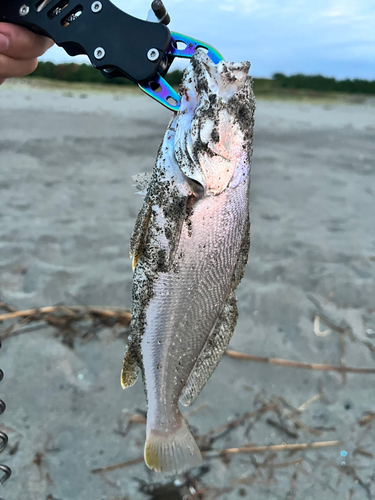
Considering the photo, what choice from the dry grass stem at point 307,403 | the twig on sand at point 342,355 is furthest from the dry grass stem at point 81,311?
the twig on sand at point 342,355

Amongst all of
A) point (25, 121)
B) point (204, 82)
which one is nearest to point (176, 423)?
point (204, 82)

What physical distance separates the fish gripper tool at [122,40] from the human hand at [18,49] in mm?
217

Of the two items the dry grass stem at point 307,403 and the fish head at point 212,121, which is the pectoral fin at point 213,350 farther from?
the dry grass stem at point 307,403

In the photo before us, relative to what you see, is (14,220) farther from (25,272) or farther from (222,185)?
(222,185)

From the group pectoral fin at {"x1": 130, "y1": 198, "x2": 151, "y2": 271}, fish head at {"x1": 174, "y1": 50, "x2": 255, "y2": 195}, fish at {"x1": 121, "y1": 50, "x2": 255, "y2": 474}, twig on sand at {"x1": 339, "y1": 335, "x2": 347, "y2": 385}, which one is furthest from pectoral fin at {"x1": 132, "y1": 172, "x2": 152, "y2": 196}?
twig on sand at {"x1": 339, "y1": 335, "x2": 347, "y2": 385}

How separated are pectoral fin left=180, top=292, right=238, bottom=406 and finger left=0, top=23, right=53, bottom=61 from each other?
1.48 metres

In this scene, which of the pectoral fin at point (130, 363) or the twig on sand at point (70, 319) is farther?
the twig on sand at point (70, 319)

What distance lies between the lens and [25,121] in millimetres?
10430

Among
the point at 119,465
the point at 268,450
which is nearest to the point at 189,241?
the point at 119,465

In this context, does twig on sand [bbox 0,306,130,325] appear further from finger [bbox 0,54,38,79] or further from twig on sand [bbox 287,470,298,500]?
finger [bbox 0,54,38,79]

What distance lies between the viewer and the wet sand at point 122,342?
2234 millimetres

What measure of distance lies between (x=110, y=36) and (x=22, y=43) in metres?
0.60

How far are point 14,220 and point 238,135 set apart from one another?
13.0 feet

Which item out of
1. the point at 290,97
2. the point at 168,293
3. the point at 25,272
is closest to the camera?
the point at 168,293
